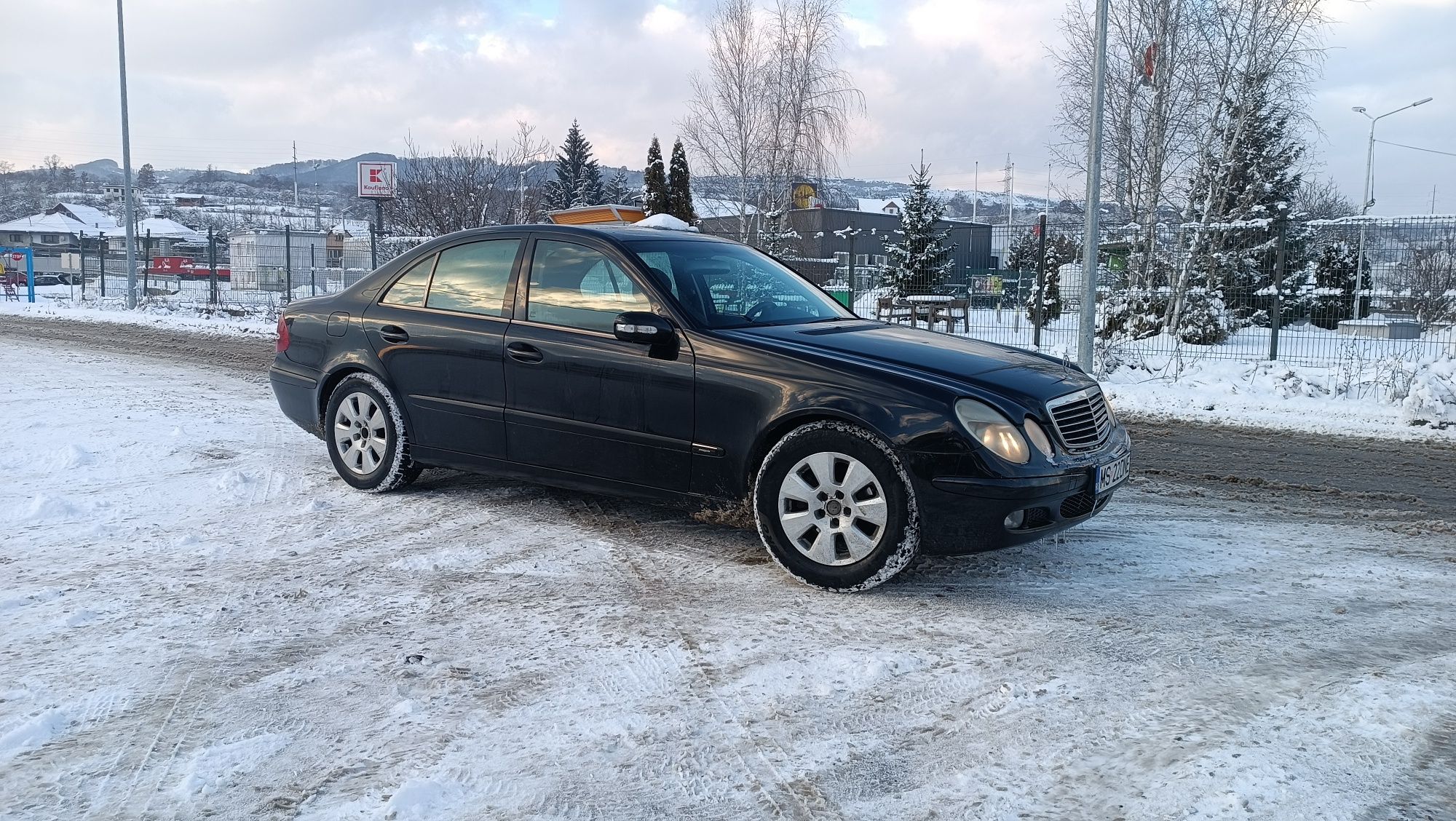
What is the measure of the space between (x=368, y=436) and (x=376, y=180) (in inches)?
1198

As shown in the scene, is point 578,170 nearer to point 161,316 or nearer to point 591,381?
point 161,316

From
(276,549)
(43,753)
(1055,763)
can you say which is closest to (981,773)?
(1055,763)

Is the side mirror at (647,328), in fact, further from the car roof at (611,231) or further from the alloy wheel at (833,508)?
the alloy wheel at (833,508)

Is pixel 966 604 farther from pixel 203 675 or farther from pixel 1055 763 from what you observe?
pixel 203 675

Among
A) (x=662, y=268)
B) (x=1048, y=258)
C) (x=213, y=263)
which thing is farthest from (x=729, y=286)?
(x=213, y=263)

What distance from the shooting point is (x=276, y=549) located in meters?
4.94

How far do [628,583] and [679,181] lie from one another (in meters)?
47.2

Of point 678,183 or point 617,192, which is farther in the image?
point 617,192

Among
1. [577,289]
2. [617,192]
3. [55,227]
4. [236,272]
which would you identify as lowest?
[577,289]

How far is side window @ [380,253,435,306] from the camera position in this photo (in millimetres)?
5977

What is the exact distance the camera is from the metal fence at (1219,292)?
1340 centimetres

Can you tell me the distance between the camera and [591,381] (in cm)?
508

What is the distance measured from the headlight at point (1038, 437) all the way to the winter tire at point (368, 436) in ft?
11.5

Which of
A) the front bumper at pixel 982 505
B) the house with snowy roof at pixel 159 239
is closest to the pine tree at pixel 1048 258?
the front bumper at pixel 982 505
